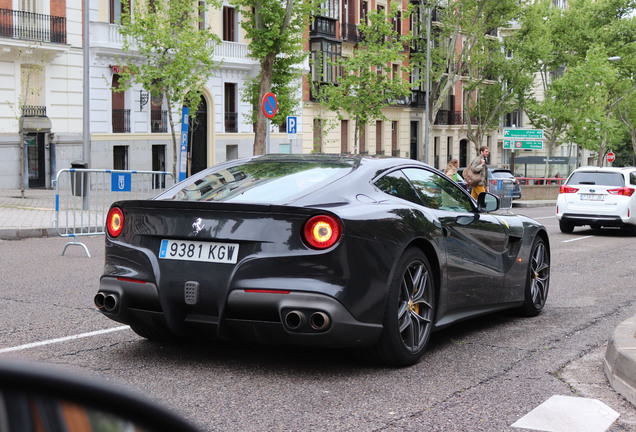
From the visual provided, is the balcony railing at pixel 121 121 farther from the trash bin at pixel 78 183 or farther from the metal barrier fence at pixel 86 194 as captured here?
the trash bin at pixel 78 183

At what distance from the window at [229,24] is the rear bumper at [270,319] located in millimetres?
38830

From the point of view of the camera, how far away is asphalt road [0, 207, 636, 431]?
14.4ft

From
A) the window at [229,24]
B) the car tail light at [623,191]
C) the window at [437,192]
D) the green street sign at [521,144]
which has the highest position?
the window at [229,24]

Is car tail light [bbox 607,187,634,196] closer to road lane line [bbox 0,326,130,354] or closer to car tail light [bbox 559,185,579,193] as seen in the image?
car tail light [bbox 559,185,579,193]

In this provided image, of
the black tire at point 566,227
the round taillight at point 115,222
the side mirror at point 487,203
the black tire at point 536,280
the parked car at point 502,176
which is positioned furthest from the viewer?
the parked car at point 502,176

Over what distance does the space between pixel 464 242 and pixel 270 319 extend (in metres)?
2.01

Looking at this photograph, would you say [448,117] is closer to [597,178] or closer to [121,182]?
[597,178]

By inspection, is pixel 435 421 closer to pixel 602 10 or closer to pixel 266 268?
pixel 266 268

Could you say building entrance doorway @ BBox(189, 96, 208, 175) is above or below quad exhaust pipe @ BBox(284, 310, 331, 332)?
above

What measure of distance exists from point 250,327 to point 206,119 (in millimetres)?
37679

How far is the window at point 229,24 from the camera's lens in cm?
4284

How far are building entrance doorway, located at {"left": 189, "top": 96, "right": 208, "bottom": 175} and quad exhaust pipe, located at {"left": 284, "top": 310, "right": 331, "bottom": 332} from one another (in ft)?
122

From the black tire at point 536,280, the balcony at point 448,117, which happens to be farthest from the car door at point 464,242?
the balcony at point 448,117

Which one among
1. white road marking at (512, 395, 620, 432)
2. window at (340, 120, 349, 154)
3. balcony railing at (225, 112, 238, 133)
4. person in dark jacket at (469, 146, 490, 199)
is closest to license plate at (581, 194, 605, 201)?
person in dark jacket at (469, 146, 490, 199)
